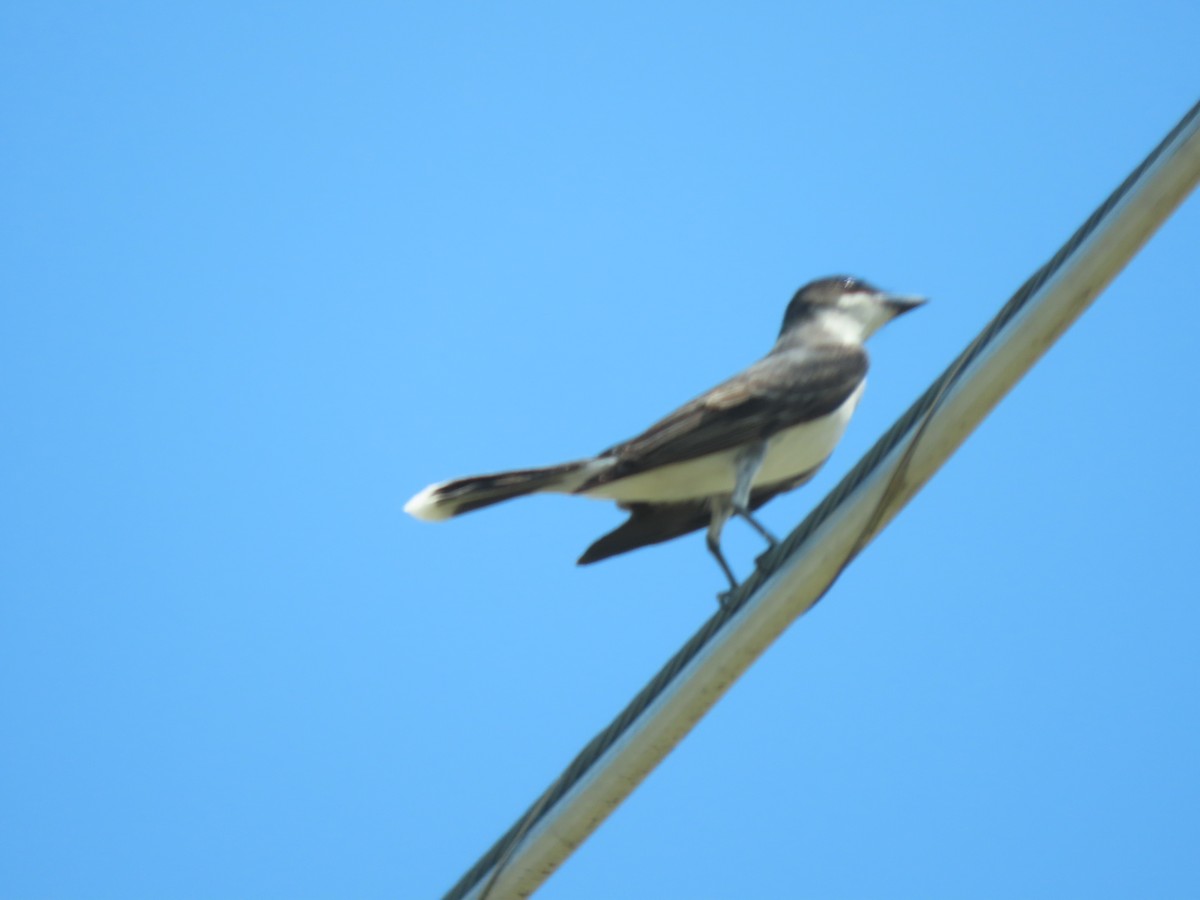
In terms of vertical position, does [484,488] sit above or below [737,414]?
above

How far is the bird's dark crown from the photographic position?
26.4 feet

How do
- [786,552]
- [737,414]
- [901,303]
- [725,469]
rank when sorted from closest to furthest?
[786,552]
[737,414]
[725,469]
[901,303]

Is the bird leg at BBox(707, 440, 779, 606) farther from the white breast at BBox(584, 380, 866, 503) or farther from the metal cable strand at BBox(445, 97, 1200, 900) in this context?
the metal cable strand at BBox(445, 97, 1200, 900)

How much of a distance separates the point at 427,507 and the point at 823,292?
266 centimetres

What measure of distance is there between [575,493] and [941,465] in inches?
110

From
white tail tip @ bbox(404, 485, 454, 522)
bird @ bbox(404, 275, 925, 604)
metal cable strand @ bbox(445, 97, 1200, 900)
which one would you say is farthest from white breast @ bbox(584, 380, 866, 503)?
metal cable strand @ bbox(445, 97, 1200, 900)

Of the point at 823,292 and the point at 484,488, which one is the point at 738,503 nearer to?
the point at 484,488

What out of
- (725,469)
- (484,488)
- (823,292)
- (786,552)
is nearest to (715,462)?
(725,469)

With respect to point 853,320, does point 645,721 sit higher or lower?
lower

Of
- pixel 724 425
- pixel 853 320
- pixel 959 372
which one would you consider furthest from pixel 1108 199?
pixel 853 320

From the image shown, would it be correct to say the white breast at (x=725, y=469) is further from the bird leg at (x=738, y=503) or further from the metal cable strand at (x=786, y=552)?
the metal cable strand at (x=786, y=552)

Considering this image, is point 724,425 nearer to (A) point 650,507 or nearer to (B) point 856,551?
(A) point 650,507

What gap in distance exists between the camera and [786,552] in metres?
4.30

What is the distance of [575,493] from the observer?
668 centimetres
